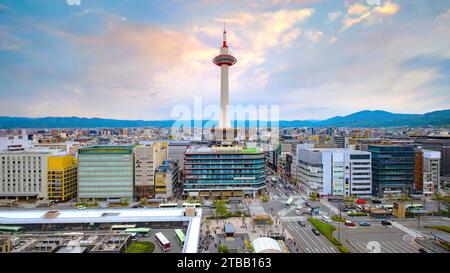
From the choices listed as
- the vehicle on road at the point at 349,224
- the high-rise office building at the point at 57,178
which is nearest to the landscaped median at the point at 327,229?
the vehicle on road at the point at 349,224

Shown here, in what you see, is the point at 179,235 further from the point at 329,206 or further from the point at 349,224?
the point at 329,206

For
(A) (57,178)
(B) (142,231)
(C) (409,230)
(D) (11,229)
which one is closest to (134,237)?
(B) (142,231)

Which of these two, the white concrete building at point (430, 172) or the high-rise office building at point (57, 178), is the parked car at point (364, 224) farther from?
the high-rise office building at point (57, 178)

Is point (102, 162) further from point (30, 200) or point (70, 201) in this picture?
point (30, 200)

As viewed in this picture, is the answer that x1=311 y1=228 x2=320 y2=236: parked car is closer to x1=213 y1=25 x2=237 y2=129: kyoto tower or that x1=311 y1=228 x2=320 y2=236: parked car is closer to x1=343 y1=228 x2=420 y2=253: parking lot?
x1=343 y1=228 x2=420 y2=253: parking lot

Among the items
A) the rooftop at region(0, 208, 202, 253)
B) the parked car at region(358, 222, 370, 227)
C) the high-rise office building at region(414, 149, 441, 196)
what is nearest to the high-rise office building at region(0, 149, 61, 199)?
the rooftop at region(0, 208, 202, 253)
